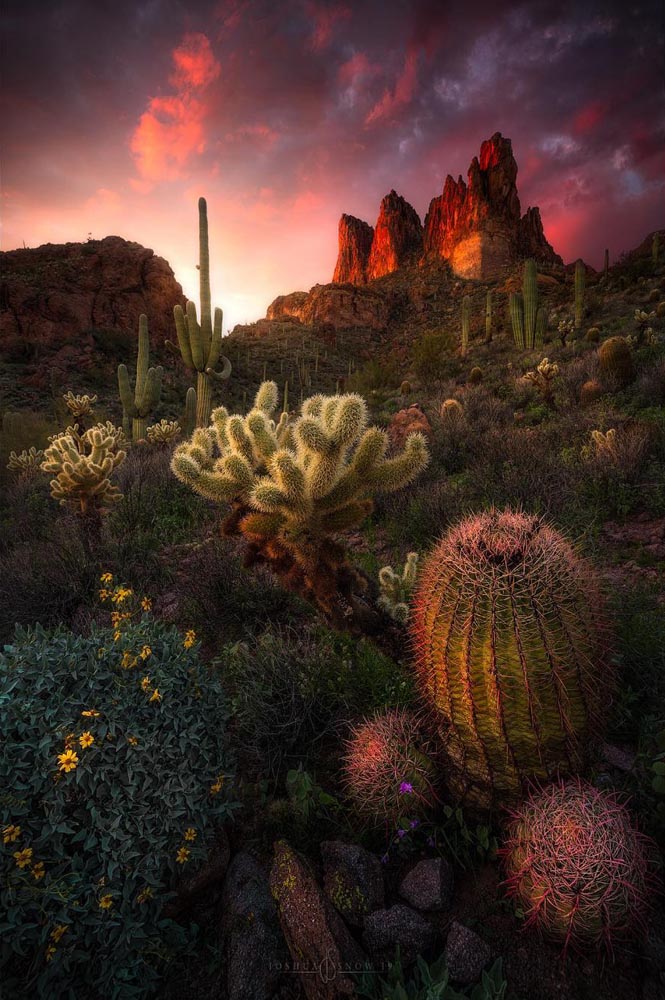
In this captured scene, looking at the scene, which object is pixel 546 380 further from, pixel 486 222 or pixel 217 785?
pixel 486 222

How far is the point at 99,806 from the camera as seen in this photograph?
1.82m

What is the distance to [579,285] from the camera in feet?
70.1

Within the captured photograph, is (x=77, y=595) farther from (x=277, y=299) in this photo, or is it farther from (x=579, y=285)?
(x=277, y=299)

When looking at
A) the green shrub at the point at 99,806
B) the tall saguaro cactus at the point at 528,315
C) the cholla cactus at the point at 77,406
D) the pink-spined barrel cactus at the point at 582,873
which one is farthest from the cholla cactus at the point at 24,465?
the tall saguaro cactus at the point at 528,315

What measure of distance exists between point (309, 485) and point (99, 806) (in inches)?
71.0

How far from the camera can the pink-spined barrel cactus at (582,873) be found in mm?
1524

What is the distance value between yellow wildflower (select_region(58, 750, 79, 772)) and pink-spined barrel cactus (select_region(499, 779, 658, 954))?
1.76 m

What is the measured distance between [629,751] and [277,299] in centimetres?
8910

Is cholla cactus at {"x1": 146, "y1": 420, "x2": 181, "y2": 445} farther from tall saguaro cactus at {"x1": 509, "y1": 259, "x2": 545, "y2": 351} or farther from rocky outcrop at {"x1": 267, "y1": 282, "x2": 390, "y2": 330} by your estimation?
rocky outcrop at {"x1": 267, "y1": 282, "x2": 390, "y2": 330}

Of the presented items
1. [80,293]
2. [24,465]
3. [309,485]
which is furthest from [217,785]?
[80,293]

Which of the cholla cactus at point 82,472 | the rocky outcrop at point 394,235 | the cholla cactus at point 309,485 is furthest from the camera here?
the rocky outcrop at point 394,235

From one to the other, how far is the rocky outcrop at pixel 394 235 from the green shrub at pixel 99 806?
94.7 metres

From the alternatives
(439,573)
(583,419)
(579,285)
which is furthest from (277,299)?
(439,573)

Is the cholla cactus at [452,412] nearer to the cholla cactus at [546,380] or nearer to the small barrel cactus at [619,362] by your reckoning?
the cholla cactus at [546,380]
